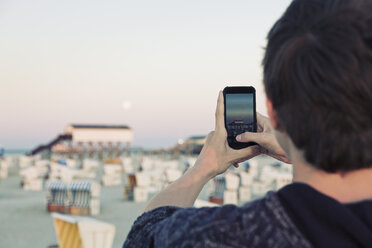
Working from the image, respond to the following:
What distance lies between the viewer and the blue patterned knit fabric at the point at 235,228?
0.79 metres

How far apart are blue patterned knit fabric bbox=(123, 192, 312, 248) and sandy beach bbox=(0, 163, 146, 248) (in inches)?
330

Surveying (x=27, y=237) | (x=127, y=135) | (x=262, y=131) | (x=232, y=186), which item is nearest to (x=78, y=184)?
(x=27, y=237)

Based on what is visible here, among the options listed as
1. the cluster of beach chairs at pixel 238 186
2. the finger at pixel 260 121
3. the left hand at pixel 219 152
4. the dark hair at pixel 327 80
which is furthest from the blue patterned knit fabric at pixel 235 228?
the cluster of beach chairs at pixel 238 186

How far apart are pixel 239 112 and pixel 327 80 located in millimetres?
472

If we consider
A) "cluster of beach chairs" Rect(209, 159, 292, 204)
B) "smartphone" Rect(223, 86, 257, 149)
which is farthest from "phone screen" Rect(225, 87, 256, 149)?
"cluster of beach chairs" Rect(209, 159, 292, 204)

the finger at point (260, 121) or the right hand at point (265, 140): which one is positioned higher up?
the finger at point (260, 121)

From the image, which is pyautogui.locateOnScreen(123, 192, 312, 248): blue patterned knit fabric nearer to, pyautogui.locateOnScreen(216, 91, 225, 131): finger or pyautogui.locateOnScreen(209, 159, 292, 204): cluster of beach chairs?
pyautogui.locateOnScreen(216, 91, 225, 131): finger

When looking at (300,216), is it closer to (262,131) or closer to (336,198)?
(336,198)

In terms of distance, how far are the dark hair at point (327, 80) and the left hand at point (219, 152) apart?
0.32 meters

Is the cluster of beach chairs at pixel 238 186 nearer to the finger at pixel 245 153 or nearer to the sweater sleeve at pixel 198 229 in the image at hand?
the finger at pixel 245 153

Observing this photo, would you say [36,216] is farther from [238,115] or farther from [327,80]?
Answer: [327,80]

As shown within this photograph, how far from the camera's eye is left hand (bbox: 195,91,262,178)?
1.19m

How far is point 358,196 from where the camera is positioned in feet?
2.76

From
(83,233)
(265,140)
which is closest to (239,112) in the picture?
(265,140)
